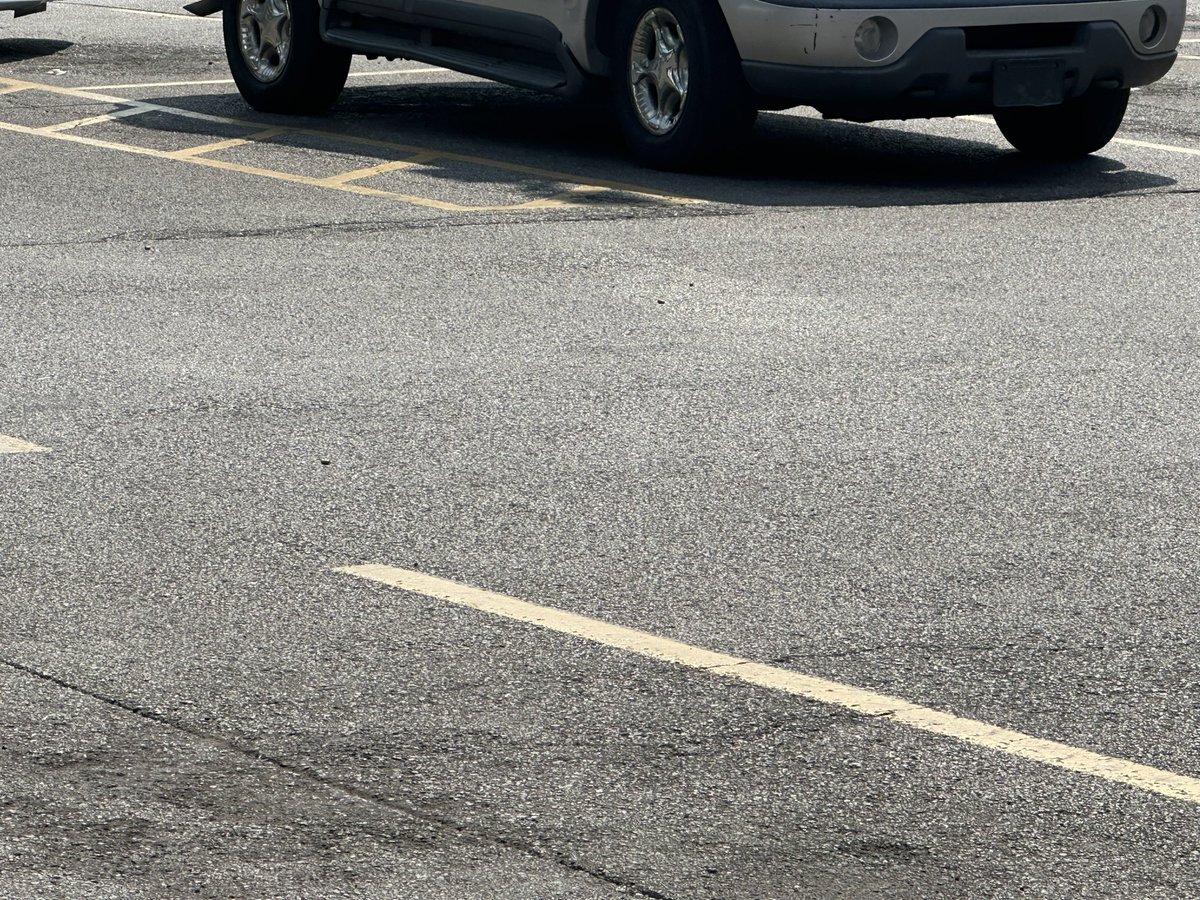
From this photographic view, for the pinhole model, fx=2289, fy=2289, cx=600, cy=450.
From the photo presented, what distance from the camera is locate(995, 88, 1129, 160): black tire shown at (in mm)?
11836

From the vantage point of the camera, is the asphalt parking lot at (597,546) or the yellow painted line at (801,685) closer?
the asphalt parking lot at (597,546)

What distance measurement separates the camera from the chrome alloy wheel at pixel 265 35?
13.6 metres

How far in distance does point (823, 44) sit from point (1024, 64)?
38.4 inches

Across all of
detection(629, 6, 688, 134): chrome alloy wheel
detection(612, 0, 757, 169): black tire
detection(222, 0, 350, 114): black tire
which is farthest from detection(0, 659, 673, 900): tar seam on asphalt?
detection(222, 0, 350, 114): black tire

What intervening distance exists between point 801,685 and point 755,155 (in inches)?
314

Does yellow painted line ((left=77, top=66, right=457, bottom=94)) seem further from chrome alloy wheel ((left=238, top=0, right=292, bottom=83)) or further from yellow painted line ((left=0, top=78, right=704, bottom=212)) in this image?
chrome alloy wheel ((left=238, top=0, right=292, bottom=83))

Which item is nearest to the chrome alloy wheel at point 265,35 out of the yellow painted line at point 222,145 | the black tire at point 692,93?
the yellow painted line at point 222,145

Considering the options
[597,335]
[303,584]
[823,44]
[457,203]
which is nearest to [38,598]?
[303,584]

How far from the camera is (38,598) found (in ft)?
16.8

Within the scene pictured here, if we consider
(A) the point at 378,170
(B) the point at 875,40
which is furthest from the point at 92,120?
(B) the point at 875,40

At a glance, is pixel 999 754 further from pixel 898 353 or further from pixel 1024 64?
pixel 1024 64

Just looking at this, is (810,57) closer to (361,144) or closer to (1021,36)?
(1021,36)

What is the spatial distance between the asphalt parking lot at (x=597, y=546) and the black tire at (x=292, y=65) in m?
2.74

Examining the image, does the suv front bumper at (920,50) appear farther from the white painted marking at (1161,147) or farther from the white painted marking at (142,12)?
the white painted marking at (142,12)
